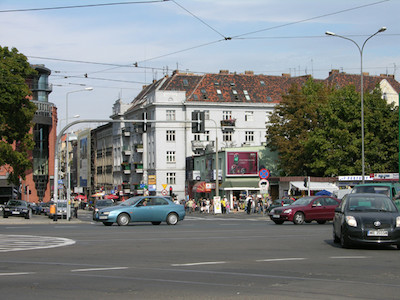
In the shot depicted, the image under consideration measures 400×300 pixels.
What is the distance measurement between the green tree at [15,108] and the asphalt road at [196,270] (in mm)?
30669

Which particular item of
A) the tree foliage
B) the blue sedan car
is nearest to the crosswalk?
the blue sedan car

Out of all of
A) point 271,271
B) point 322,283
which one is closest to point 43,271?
point 271,271

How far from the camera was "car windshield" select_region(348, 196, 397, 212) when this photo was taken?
56.6 feet

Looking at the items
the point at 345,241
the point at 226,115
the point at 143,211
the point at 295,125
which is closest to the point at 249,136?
the point at 226,115

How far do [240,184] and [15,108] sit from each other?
38380mm

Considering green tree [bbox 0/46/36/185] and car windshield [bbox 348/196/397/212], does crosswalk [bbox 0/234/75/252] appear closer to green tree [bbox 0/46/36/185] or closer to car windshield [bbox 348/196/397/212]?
car windshield [bbox 348/196/397/212]

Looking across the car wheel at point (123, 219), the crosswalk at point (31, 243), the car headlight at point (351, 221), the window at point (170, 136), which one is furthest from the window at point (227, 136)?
the car headlight at point (351, 221)

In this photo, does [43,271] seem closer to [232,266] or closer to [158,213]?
[232,266]

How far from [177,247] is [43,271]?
6.05 metres

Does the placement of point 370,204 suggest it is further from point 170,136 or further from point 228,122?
point 170,136

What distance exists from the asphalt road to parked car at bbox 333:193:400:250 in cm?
32

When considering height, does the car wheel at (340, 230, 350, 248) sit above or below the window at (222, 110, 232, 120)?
below

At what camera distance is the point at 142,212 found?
32.8 meters

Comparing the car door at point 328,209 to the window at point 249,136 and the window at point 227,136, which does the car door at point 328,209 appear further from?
the window at point 249,136
